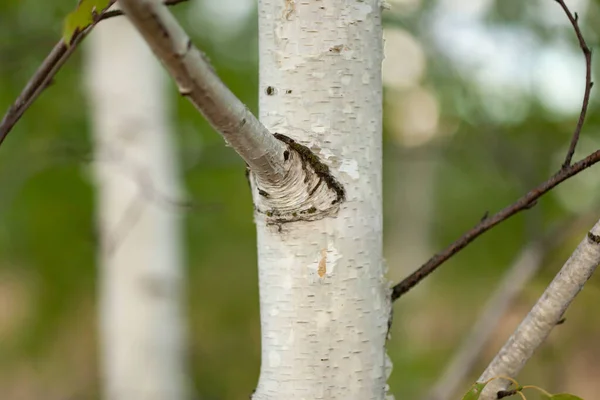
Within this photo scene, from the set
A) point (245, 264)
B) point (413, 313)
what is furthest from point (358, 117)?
point (413, 313)

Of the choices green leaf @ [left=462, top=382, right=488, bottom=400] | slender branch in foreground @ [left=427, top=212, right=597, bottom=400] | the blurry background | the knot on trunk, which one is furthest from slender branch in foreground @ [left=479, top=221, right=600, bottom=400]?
slender branch in foreground @ [left=427, top=212, right=597, bottom=400]

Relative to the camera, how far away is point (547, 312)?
61 centimetres

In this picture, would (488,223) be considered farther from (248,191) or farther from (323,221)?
(248,191)

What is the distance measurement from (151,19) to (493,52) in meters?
2.18

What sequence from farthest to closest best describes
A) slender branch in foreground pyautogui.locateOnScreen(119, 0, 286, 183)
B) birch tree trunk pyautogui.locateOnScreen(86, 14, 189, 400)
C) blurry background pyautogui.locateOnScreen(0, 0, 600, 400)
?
1. birch tree trunk pyautogui.locateOnScreen(86, 14, 189, 400)
2. blurry background pyautogui.locateOnScreen(0, 0, 600, 400)
3. slender branch in foreground pyautogui.locateOnScreen(119, 0, 286, 183)

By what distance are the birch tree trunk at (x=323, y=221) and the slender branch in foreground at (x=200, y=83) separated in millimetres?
92

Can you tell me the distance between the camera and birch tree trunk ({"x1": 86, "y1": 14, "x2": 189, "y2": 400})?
8.71ft

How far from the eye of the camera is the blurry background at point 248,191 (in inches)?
86.8

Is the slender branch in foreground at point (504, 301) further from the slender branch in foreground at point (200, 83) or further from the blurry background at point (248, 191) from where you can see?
the slender branch in foreground at point (200, 83)

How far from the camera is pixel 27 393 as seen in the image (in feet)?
20.8

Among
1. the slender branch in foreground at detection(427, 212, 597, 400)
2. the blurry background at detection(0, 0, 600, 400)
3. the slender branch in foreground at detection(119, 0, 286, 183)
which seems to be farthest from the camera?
the blurry background at detection(0, 0, 600, 400)

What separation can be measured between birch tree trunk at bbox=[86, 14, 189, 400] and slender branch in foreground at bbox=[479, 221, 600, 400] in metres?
2.12

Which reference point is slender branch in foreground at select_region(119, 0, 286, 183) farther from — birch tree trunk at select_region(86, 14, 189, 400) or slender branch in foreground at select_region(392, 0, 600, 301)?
birch tree trunk at select_region(86, 14, 189, 400)

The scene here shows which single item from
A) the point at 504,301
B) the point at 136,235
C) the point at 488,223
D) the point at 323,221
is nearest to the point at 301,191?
the point at 323,221
